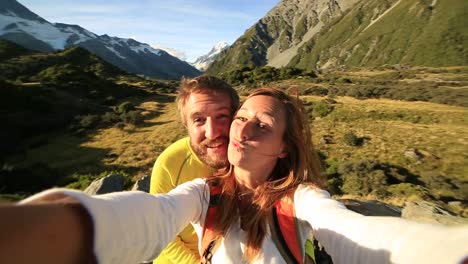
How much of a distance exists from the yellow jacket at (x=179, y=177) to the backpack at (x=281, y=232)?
2.54 feet

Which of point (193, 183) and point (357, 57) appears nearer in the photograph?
point (193, 183)

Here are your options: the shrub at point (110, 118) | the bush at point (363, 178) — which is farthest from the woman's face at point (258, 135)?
the shrub at point (110, 118)

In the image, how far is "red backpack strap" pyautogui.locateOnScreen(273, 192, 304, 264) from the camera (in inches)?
73.8

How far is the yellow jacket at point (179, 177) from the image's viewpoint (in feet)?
9.40

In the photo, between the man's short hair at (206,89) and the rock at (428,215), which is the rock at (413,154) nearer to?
the rock at (428,215)

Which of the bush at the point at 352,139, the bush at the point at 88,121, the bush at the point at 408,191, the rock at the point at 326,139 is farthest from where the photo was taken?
the bush at the point at 88,121

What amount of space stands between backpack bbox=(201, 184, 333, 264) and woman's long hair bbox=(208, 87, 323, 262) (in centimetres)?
5

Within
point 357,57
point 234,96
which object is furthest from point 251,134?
point 357,57

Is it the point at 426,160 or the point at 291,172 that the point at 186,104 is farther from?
the point at 426,160

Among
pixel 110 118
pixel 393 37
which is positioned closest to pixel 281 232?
pixel 110 118

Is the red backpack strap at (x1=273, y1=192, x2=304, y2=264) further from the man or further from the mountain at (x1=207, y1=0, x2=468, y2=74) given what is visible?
the mountain at (x1=207, y1=0, x2=468, y2=74)

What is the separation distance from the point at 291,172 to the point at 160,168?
1218 mm

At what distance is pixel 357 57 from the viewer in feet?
455

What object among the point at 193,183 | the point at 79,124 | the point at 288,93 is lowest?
the point at 79,124
